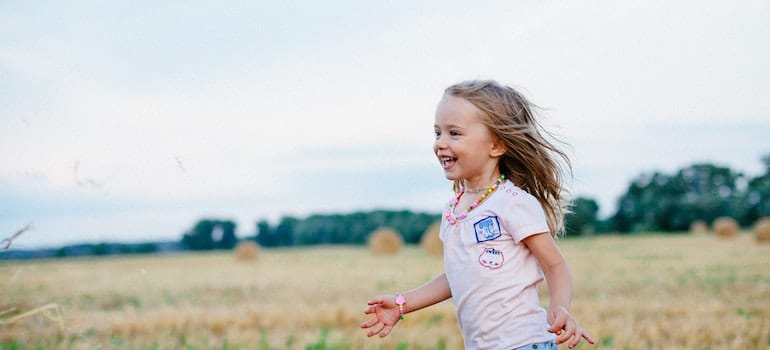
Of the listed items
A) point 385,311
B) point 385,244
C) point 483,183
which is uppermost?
point 483,183

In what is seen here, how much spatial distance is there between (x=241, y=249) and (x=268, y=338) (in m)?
21.6

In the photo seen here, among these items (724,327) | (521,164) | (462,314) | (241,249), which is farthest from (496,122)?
(241,249)

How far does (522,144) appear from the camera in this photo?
9.38 feet

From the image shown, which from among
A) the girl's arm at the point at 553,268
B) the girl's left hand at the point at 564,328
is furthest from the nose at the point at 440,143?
the girl's left hand at the point at 564,328

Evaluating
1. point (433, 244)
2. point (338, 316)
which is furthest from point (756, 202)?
point (338, 316)

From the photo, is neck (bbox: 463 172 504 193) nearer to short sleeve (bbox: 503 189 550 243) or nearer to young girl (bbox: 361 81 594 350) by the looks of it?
young girl (bbox: 361 81 594 350)

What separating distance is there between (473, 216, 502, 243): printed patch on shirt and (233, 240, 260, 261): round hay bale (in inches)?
951

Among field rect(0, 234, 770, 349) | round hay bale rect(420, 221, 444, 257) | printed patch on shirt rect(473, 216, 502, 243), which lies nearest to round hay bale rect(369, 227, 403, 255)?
round hay bale rect(420, 221, 444, 257)

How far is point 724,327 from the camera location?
18.1 ft

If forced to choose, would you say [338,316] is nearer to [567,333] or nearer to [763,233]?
[567,333]

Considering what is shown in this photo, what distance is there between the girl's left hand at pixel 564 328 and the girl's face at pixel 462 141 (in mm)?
572

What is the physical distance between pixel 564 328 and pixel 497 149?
68 centimetres

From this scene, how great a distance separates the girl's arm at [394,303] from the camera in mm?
2836

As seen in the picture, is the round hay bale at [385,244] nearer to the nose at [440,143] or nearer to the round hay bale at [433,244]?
the round hay bale at [433,244]
